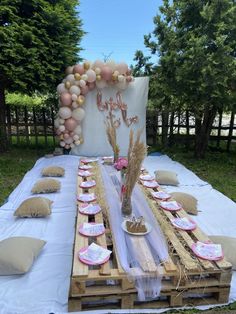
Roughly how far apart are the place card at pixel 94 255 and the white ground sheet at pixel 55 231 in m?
0.31

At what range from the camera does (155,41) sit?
6.07 meters

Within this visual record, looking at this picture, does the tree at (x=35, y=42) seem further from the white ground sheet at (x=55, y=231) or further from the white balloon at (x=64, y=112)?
the white ground sheet at (x=55, y=231)

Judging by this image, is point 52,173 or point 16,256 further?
point 52,173

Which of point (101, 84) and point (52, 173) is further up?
point (101, 84)

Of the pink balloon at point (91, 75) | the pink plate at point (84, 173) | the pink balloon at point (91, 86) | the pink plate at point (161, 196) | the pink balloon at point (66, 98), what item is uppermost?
the pink balloon at point (91, 75)

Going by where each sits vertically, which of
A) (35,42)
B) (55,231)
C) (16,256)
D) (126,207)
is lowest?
(55,231)

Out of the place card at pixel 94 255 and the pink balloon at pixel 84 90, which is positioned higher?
the pink balloon at pixel 84 90

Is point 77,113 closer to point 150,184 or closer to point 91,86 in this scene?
point 91,86

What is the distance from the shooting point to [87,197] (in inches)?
121

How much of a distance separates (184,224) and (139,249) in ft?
1.88

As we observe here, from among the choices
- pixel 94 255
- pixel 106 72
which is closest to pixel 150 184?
pixel 94 255

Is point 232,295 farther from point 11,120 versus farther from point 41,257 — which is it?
point 11,120

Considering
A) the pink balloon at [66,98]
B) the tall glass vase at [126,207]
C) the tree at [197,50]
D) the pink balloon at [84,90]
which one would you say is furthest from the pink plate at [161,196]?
the pink balloon at [84,90]

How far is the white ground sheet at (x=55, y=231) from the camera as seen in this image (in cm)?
199
